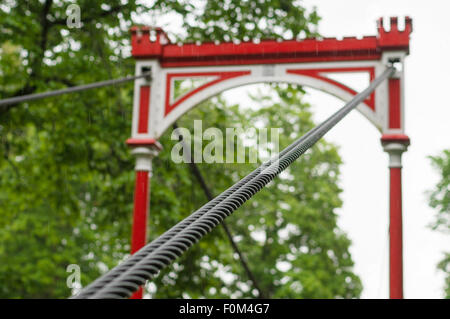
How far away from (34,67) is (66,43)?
1.00 meters

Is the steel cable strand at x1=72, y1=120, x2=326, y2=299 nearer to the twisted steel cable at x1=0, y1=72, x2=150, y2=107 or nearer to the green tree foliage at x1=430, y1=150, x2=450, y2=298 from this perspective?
the twisted steel cable at x1=0, y1=72, x2=150, y2=107

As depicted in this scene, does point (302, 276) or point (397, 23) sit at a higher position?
point (397, 23)

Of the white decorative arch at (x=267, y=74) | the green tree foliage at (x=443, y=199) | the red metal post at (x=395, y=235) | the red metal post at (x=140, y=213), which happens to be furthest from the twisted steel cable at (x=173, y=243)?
the green tree foliage at (x=443, y=199)

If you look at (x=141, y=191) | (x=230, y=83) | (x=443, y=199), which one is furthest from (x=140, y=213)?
(x=443, y=199)

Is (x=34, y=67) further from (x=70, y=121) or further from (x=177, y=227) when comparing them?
(x=177, y=227)

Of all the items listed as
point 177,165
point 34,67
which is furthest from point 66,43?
point 177,165

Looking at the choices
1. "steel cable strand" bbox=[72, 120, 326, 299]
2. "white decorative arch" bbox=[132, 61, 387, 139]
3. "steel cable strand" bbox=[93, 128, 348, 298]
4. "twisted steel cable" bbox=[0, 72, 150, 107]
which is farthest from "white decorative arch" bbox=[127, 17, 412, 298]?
"steel cable strand" bbox=[72, 120, 326, 299]

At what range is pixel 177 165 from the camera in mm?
7312

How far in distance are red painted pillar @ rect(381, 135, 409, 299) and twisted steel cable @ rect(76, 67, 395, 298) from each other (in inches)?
107

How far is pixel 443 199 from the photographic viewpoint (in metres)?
14.2

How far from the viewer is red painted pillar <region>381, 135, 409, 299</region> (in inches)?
176

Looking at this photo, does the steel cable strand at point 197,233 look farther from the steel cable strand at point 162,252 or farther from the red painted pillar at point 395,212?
the red painted pillar at point 395,212

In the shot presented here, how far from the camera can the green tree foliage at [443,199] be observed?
13656 millimetres

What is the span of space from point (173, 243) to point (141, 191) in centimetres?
382
